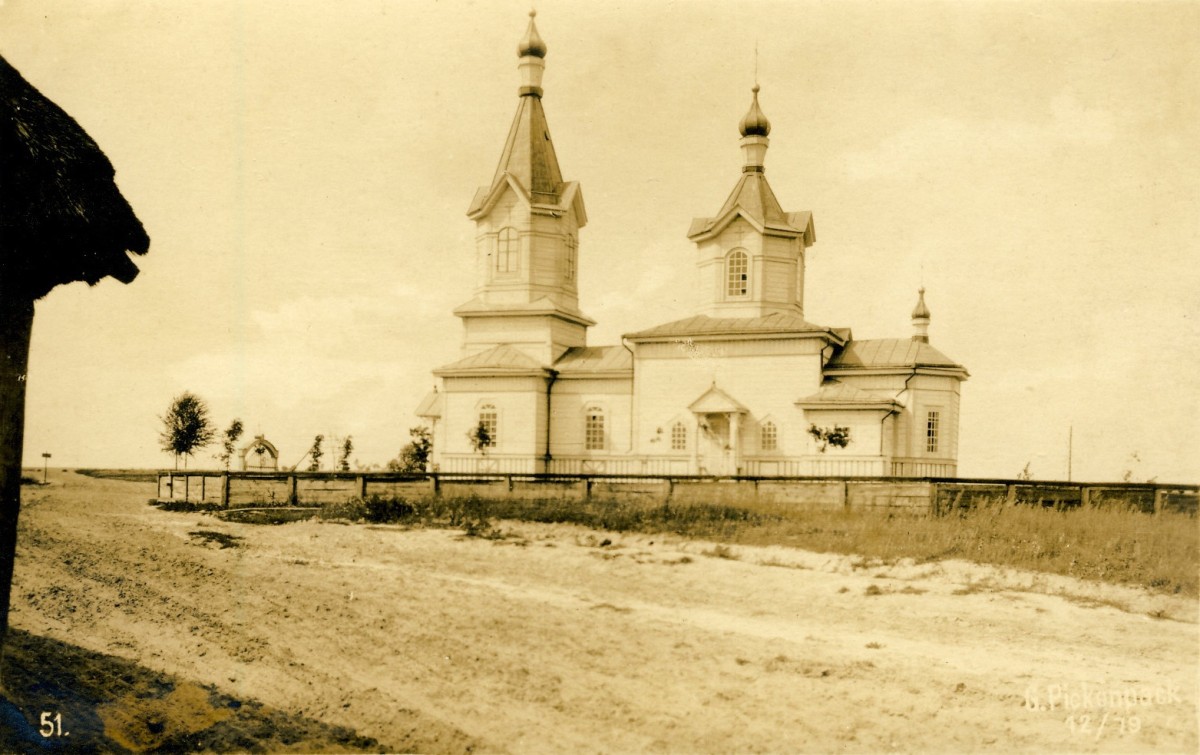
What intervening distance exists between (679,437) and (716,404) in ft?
4.93

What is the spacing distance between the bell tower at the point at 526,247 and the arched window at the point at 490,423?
201 cm

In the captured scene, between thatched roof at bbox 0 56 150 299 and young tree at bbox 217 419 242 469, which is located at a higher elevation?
thatched roof at bbox 0 56 150 299

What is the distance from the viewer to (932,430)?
82.6 feet

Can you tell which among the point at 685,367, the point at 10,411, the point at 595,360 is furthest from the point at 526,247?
the point at 10,411

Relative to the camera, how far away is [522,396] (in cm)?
2719

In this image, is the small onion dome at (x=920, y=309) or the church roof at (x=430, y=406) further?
the church roof at (x=430, y=406)

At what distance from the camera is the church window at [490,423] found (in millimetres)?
27172

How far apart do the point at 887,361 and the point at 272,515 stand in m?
16.3

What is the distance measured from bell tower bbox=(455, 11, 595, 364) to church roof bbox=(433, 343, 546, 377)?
345 mm

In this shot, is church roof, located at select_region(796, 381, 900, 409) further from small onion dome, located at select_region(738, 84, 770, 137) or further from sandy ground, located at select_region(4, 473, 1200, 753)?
sandy ground, located at select_region(4, 473, 1200, 753)

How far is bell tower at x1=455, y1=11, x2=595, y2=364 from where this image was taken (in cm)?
2773

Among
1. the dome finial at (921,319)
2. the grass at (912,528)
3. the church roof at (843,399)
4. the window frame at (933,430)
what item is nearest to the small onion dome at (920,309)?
the dome finial at (921,319)

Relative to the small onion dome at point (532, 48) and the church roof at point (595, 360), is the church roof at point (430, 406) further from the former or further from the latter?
the small onion dome at point (532, 48)

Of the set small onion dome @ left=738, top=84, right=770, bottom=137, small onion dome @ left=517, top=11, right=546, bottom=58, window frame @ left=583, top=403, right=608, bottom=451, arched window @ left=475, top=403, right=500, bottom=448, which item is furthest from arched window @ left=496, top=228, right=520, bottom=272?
small onion dome @ left=738, top=84, right=770, bottom=137
